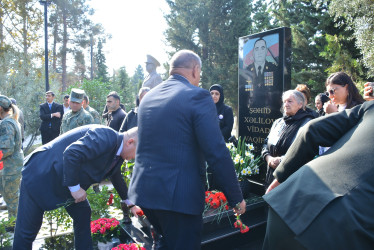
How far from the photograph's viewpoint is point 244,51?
5180 millimetres

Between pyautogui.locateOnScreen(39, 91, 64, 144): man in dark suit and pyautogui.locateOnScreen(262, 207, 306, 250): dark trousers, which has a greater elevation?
pyautogui.locateOnScreen(39, 91, 64, 144): man in dark suit

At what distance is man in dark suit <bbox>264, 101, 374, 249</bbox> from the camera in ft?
4.40

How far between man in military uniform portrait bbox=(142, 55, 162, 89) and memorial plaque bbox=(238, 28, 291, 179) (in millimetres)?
1816

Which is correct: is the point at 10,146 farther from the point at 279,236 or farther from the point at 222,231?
the point at 279,236

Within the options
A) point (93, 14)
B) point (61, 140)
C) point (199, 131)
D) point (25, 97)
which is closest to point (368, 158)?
point (199, 131)

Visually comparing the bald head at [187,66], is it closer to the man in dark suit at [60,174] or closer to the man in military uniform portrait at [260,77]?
the man in dark suit at [60,174]

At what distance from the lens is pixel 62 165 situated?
7.78 feet

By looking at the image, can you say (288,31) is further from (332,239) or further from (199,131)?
(332,239)

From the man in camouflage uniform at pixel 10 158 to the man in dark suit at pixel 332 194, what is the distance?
3686 mm

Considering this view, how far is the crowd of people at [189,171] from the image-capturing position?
1.41 m

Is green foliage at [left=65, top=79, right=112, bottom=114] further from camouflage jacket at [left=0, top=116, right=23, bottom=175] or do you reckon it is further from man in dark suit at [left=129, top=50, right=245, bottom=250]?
man in dark suit at [left=129, top=50, right=245, bottom=250]

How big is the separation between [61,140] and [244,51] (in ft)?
12.2

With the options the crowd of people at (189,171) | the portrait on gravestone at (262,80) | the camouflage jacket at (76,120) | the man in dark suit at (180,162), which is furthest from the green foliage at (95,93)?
the man in dark suit at (180,162)

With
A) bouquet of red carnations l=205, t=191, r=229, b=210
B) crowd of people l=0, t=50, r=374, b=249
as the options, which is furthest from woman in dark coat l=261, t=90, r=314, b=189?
crowd of people l=0, t=50, r=374, b=249
